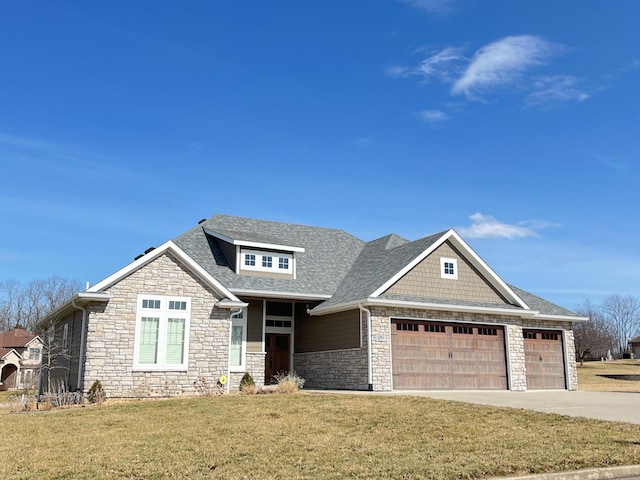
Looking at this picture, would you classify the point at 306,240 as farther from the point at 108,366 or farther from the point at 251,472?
the point at 251,472

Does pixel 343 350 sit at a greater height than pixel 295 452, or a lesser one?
greater

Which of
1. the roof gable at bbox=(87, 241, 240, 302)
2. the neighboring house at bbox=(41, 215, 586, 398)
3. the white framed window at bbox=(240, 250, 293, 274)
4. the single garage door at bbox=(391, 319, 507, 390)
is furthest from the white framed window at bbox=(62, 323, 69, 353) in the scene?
the single garage door at bbox=(391, 319, 507, 390)

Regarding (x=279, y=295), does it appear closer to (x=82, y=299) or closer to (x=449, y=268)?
(x=449, y=268)

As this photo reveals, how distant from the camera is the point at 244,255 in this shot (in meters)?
24.6

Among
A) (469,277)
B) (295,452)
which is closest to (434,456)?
(295,452)

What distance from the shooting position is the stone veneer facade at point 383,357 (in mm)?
20922

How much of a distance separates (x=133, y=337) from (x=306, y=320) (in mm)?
8250

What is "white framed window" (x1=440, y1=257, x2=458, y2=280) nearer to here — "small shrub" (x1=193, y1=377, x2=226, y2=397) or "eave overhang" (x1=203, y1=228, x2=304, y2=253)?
"eave overhang" (x1=203, y1=228, x2=304, y2=253)

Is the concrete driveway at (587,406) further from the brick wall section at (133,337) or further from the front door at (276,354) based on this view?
the front door at (276,354)

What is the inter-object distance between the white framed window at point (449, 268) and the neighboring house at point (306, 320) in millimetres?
42

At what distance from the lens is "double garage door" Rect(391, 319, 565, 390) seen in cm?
2144

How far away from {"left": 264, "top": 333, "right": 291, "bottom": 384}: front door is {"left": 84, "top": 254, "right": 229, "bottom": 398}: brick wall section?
530 centimetres

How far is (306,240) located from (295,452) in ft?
64.7

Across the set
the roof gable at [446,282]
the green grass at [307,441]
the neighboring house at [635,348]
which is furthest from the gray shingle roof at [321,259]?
the neighboring house at [635,348]
